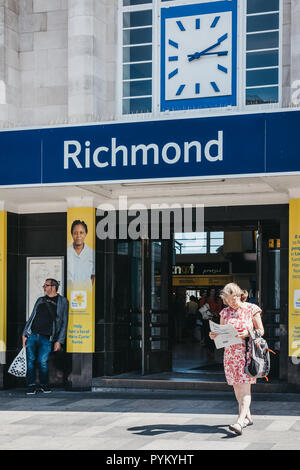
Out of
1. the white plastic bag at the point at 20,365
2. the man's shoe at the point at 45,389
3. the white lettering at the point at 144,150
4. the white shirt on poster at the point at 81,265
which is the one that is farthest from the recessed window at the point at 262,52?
the man's shoe at the point at 45,389

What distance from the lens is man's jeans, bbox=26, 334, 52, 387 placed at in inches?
484

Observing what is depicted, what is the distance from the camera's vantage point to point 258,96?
12000mm

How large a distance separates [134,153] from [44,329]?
3415mm

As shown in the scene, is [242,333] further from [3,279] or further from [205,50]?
[3,279]

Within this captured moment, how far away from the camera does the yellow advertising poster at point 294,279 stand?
1134 centimetres

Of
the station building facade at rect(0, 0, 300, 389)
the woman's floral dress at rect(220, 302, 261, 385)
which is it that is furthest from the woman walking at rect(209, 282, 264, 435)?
the station building facade at rect(0, 0, 300, 389)

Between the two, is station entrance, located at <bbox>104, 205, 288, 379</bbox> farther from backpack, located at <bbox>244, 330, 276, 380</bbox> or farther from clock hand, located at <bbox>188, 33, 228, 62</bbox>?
backpack, located at <bbox>244, 330, 276, 380</bbox>

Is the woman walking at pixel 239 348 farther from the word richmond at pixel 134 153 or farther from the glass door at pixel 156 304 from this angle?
the glass door at pixel 156 304

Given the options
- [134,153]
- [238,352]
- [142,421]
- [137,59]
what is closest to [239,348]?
[238,352]

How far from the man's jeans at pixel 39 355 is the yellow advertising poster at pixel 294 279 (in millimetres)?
3935

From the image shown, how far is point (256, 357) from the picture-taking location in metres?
8.34

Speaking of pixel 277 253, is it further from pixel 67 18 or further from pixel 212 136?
pixel 67 18
